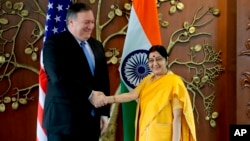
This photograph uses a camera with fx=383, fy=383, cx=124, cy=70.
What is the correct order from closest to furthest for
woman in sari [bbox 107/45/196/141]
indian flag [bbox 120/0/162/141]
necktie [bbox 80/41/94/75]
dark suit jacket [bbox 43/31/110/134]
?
dark suit jacket [bbox 43/31/110/134]
necktie [bbox 80/41/94/75]
woman in sari [bbox 107/45/196/141]
indian flag [bbox 120/0/162/141]

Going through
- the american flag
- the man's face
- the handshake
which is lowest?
the handshake

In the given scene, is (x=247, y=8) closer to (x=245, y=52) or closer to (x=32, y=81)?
(x=245, y=52)

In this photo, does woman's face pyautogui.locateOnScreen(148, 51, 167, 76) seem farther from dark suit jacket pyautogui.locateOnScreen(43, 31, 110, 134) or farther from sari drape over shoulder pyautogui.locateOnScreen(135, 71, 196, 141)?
dark suit jacket pyautogui.locateOnScreen(43, 31, 110, 134)

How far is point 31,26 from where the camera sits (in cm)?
318

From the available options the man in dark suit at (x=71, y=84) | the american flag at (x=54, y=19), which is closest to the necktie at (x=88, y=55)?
the man in dark suit at (x=71, y=84)

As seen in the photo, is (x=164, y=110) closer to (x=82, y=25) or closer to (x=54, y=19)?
(x=82, y=25)

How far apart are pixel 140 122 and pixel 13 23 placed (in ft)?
4.66

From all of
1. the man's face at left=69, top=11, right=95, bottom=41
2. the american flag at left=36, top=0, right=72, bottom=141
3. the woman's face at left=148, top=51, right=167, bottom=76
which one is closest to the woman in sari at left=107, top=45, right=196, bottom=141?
the woman's face at left=148, top=51, right=167, bottom=76

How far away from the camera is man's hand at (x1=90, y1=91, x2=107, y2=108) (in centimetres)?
204

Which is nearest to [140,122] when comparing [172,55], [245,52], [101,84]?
[101,84]

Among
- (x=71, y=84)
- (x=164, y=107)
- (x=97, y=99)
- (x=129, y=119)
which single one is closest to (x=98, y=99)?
(x=97, y=99)

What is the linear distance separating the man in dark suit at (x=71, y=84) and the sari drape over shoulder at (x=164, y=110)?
434 millimetres

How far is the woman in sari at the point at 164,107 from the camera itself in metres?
2.36

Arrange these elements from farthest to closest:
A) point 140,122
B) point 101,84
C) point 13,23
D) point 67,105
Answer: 1. point 13,23
2. point 140,122
3. point 101,84
4. point 67,105
